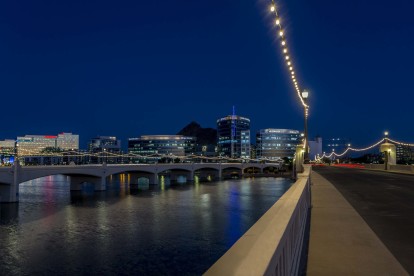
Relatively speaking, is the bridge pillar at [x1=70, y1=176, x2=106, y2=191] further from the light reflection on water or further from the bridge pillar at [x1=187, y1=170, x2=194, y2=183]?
the bridge pillar at [x1=187, y1=170, x2=194, y2=183]

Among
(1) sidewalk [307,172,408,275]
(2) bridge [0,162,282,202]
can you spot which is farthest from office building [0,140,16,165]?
(1) sidewalk [307,172,408,275]

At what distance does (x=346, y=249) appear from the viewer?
778 centimetres

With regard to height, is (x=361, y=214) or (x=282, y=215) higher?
(x=282, y=215)

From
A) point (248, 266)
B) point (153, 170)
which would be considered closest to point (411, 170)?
point (248, 266)

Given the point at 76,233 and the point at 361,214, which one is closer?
the point at 361,214

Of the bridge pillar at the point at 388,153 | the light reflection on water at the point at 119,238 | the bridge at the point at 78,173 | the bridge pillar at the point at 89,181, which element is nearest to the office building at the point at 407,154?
the bridge pillar at the point at 388,153

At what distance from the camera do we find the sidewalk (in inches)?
253

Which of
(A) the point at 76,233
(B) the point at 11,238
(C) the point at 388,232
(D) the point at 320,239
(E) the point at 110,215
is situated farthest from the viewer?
(E) the point at 110,215

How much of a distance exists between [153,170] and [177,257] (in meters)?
73.2

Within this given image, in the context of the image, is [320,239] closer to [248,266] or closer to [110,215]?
[248,266]

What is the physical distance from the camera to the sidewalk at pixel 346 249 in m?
6.43

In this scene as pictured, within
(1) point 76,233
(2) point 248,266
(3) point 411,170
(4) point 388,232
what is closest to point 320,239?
(4) point 388,232

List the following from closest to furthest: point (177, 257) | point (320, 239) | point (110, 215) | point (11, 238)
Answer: point (320, 239), point (177, 257), point (11, 238), point (110, 215)

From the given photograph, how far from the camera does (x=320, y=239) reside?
28.7ft
